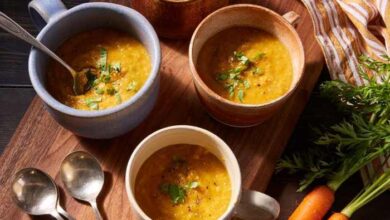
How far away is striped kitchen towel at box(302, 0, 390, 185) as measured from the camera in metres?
1.72

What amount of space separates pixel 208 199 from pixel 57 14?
66 centimetres

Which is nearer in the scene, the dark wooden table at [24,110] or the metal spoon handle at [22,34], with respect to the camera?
the metal spoon handle at [22,34]

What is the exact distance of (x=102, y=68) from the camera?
1499mm

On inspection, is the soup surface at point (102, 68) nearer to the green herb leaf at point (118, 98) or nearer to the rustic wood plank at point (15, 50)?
the green herb leaf at point (118, 98)

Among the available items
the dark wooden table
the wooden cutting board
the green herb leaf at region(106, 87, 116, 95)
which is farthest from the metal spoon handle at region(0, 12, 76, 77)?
the dark wooden table

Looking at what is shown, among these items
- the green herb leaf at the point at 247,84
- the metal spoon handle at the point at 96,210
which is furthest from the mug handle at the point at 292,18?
the metal spoon handle at the point at 96,210

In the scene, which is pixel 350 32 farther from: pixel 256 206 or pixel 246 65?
pixel 256 206

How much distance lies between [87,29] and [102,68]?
148 mm

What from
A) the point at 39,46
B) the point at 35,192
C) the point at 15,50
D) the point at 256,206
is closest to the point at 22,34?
the point at 39,46

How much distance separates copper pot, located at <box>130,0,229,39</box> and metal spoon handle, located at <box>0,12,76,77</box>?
0.32 metres

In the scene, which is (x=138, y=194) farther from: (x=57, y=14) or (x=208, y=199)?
(x=57, y=14)

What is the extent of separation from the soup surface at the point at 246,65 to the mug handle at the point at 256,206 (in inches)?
11.9

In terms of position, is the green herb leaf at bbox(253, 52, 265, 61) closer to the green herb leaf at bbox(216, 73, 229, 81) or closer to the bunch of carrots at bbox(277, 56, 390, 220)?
the green herb leaf at bbox(216, 73, 229, 81)

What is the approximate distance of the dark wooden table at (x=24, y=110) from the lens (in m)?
1.67
